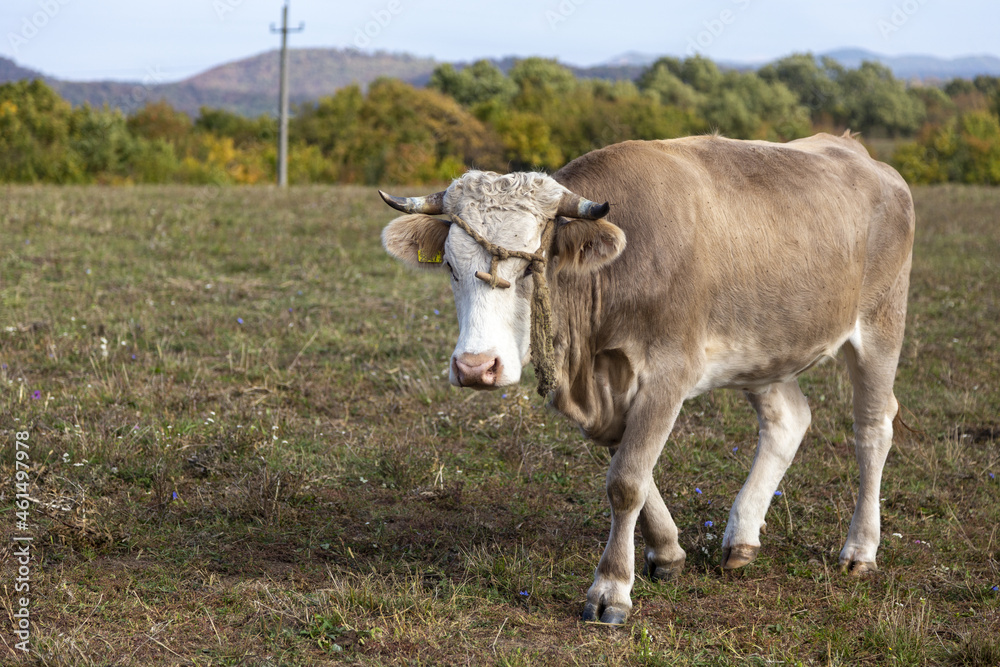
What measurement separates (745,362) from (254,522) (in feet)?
8.94

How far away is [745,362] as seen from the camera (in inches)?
169

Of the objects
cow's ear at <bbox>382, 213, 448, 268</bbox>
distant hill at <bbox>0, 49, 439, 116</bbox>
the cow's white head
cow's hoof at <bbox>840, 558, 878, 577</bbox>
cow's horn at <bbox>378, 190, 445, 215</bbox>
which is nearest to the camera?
the cow's white head

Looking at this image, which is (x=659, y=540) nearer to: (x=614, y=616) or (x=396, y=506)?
(x=614, y=616)

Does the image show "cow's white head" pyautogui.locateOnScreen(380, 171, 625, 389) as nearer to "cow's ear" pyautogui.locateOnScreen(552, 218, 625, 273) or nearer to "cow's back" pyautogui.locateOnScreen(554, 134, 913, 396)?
"cow's ear" pyautogui.locateOnScreen(552, 218, 625, 273)

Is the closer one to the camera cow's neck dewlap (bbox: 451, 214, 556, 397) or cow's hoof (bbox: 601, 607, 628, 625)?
cow's neck dewlap (bbox: 451, 214, 556, 397)

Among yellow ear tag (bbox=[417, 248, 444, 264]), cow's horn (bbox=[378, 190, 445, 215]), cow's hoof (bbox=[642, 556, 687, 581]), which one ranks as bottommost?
cow's hoof (bbox=[642, 556, 687, 581])

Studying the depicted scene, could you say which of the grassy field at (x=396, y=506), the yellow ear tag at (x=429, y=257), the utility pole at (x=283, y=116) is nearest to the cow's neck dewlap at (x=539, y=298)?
the yellow ear tag at (x=429, y=257)

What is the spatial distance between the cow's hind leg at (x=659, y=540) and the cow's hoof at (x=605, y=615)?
546 mm

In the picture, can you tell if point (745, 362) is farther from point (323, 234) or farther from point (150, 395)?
point (323, 234)

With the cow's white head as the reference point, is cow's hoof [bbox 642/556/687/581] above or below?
below

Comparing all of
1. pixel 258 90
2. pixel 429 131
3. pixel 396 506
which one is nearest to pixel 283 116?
pixel 429 131

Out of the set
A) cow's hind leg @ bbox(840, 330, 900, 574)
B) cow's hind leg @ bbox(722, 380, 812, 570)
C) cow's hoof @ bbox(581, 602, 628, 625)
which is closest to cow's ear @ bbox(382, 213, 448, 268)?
cow's hoof @ bbox(581, 602, 628, 625)

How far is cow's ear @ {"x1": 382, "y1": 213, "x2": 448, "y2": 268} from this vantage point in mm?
4020

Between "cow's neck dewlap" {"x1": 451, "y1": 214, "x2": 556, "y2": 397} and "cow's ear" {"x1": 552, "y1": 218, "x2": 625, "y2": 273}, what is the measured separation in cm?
7
